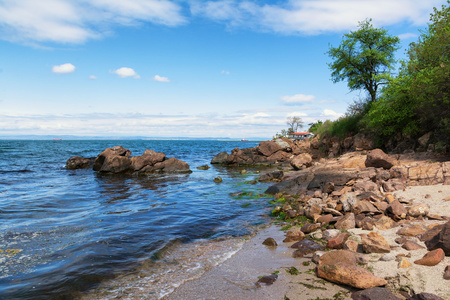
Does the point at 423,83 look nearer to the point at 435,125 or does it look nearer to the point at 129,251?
the point at 435,125

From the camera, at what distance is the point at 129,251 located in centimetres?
787

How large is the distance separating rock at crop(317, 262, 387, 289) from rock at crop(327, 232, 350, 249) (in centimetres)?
155

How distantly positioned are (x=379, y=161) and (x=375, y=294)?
1210 centimetres

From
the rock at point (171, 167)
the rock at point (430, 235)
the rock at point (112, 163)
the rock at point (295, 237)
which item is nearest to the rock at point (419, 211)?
the rock at point (430, 235)

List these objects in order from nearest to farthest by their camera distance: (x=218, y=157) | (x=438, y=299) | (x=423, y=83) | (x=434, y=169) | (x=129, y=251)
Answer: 1. (x=438, y=299)
2. (x=129, y=251)
3. (x=434, y=169)
4. (x=423, y=83)
5. (x=218, y=157)

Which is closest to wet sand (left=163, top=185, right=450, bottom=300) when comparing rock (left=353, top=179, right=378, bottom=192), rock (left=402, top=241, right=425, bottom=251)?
rock (left=402, top=241, right=425, bottom=251)

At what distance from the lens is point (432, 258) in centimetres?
519

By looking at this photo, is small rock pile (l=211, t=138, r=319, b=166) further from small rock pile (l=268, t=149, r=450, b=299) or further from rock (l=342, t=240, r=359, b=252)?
rock (l=342, t=240, r=359, b=252)

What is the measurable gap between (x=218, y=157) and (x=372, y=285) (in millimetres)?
33975

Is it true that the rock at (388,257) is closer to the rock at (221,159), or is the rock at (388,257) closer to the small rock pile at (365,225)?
the small rock pile at (365,225)

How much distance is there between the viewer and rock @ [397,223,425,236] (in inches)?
269

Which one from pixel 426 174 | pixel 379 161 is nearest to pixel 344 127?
pixel 379 161

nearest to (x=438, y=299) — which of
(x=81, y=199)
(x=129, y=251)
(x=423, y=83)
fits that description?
(x=129, y=251)

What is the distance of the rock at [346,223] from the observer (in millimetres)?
8281
